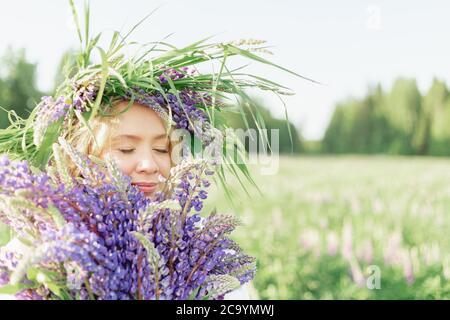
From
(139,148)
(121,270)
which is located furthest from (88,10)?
(121,270)

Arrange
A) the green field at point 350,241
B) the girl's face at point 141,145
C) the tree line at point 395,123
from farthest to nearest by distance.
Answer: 1. the tree line at point 395,123
2. the green field at point 350,241
3. the girl's face at point 141,145

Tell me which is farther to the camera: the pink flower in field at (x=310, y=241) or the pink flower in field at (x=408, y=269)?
the pink flower in field at (x=310, y=241)

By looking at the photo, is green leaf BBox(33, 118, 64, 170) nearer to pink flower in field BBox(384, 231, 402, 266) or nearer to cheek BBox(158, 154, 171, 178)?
cheek BBox(158, 154, 171, 178)

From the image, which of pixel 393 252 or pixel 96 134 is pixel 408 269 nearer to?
pixel 393 252

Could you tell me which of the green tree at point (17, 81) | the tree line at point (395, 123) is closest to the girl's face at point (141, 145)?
the green tree at point (17, 81)

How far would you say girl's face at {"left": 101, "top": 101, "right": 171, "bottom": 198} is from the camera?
6.42 feet

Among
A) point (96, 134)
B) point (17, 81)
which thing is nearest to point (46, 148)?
point (96, 134)

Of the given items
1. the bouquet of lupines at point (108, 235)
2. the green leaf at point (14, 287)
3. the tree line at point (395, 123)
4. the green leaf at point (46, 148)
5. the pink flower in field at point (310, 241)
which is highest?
the tree line at point (395, 123)

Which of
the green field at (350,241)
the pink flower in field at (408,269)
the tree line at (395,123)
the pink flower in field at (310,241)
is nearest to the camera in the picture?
the pink flower in field at (408,269)

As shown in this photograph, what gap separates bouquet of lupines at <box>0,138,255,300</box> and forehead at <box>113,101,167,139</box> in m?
0.46

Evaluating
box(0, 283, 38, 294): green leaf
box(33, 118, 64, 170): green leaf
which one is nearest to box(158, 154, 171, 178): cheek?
box(33, 118, 64, 170): green leaf

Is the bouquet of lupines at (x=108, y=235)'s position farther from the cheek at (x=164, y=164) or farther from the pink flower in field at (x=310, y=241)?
the pink flower in field at (x=310, y=241)

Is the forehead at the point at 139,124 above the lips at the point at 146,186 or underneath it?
above

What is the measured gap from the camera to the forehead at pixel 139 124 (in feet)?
6.54
